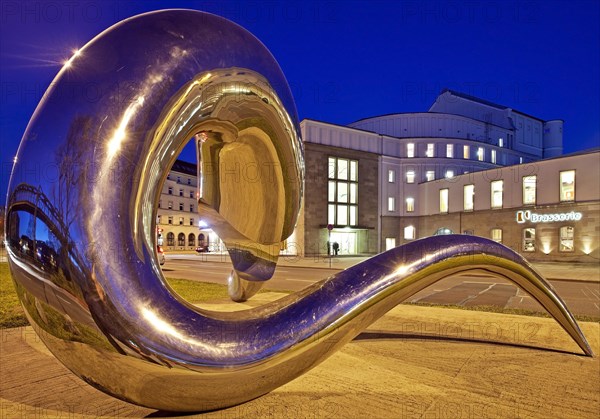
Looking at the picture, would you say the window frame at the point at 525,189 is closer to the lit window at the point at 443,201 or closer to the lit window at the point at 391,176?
the lit window at the point at 443,201

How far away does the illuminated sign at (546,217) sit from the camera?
85.4ft

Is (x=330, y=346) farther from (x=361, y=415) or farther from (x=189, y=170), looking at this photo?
(x=189, y=170)

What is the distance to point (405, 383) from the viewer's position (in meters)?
3.69

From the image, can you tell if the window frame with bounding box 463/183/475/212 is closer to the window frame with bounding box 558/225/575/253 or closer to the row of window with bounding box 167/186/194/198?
the window frame with bounding box 558/225/575/253

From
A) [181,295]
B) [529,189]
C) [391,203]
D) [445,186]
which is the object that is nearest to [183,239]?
[391,203]

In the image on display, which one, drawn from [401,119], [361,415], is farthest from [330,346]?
[401,119]

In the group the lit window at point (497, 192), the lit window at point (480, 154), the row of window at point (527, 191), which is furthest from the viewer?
the lit window at point (480, 154)

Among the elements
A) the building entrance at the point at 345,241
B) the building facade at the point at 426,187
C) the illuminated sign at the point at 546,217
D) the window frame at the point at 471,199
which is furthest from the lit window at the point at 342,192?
the illuminated sign at the point at 546,217

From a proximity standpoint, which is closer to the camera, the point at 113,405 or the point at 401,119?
the point at 113,405

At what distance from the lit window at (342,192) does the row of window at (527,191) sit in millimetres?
10223

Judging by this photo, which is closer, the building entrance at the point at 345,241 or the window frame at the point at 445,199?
the window frame at the point at 445,199

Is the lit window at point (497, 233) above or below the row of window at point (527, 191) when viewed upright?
below

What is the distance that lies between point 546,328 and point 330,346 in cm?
660

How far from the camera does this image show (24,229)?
2.62 ft
